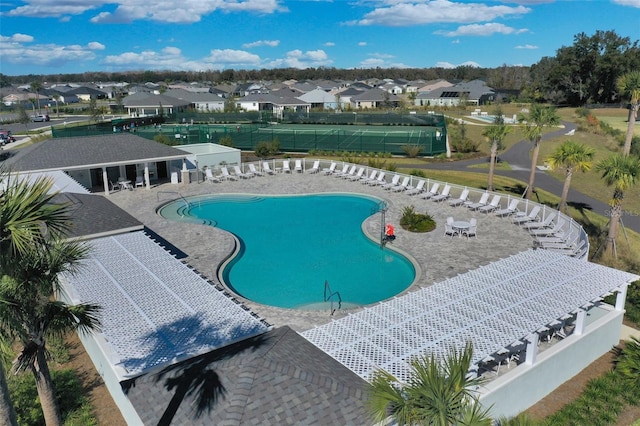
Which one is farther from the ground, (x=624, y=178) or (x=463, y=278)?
(x=624, y=178)

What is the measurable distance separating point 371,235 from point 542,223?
268 inches

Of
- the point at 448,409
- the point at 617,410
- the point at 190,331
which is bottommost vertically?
the point at 617,410

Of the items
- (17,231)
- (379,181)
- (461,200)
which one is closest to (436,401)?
(17,231)

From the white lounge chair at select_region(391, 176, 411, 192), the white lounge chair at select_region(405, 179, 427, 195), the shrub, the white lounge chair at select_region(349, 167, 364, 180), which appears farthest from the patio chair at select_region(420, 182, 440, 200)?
the white lounge chair at select_region(349, 167, 364, 180)

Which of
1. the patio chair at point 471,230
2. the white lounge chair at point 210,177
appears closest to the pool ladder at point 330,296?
the patio chair at point 471,230

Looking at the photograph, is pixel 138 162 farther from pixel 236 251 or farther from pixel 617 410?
pixel 617 410

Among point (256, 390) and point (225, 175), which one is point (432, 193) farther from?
point (256, 390)

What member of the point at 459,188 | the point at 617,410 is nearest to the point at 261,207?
the point at 459,188

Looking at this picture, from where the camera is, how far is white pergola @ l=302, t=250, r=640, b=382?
8.99m

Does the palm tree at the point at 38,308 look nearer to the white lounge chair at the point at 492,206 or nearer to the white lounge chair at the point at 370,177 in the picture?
the white lounge chair at the point at 492,206

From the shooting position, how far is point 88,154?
85.9ft

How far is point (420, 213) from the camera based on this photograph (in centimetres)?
2186

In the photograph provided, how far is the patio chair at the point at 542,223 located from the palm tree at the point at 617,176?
2032mm

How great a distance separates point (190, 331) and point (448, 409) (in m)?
6.02
